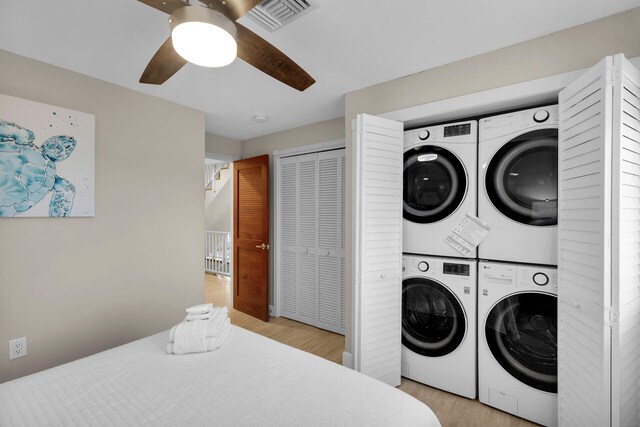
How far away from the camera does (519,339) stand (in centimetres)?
194

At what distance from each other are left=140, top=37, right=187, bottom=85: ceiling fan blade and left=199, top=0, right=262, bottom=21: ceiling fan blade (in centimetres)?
28

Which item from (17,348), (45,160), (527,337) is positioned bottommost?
(17,348)

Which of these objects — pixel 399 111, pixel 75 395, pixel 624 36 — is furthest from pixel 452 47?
pixel 75 395

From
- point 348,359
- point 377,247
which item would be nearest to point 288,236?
point 348,359

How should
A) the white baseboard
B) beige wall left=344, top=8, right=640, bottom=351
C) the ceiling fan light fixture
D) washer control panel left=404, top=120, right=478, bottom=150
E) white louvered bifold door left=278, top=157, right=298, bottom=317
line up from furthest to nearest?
white louvered bifold door left=278, top=157, right=298, bottom=317, the white baseboard, washer control panel left=404, top=120, right=478, bottom=150, beige wall left=344, top=8, right=640, bottom=351, the ceiling fan light fixture

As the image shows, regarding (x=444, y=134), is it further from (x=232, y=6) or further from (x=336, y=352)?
(x=336, y=352)

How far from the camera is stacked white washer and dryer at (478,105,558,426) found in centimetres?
183

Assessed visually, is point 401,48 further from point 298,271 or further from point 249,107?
point 298,271

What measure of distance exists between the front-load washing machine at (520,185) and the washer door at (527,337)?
0.29m

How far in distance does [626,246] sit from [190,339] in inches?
88.0

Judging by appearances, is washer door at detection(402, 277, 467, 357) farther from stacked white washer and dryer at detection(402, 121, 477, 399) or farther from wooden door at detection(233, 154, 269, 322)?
wooden door at detection(233, 154, 269, 322)

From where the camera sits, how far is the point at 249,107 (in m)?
2.92

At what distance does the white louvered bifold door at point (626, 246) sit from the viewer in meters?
1.32

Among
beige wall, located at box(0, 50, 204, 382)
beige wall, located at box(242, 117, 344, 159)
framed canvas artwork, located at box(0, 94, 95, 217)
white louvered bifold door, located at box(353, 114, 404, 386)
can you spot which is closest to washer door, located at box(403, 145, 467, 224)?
white louvered bifold door, located at box(353, 114, 404, 386)
